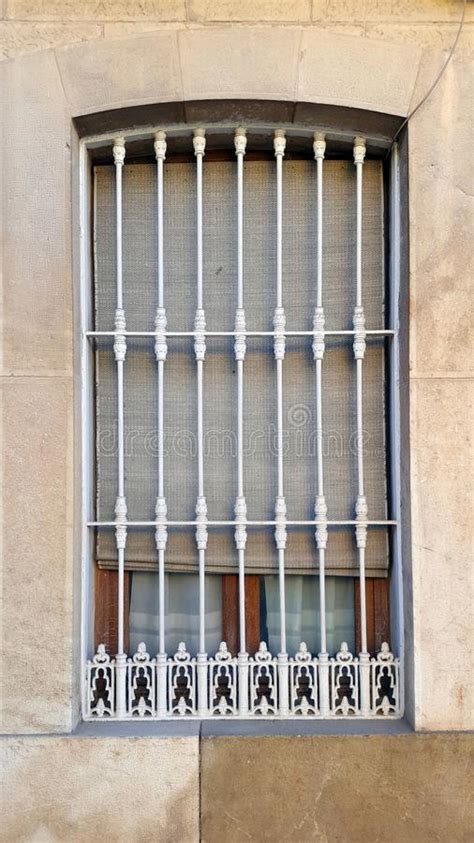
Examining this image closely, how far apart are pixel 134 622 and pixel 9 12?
11.0 feet

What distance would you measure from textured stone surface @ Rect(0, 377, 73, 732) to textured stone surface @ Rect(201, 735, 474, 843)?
35.0 inches

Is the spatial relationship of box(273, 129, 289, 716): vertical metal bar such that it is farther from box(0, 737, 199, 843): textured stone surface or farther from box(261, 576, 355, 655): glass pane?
box(0, 737, 199, 843): textured stone surface

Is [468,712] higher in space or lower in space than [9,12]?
lower

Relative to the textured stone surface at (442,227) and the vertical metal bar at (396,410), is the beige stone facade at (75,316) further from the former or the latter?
the vertical metal bar at (396,410)

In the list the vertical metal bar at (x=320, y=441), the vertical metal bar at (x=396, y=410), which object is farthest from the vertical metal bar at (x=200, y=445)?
the vertical metal bar at (x=396, y=410)

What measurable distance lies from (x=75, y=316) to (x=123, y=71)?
4.26ft

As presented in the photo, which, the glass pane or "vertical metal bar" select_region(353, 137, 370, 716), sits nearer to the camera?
"vertical metal bar" select_region(353, 137, 370, 716)

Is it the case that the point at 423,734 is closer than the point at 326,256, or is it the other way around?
the point at 423,734

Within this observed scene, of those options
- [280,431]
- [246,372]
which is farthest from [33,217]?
[280,431]

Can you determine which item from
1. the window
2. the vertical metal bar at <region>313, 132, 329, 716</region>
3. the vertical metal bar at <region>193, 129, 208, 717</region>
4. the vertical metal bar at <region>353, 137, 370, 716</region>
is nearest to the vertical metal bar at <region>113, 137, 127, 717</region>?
the window

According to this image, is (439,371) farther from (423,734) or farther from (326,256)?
(423,734)

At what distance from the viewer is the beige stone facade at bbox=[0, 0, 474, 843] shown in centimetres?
393

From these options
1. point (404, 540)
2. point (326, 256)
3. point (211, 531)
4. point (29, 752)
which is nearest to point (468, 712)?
point (404, 540)

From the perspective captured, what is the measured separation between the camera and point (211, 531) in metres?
4.21
